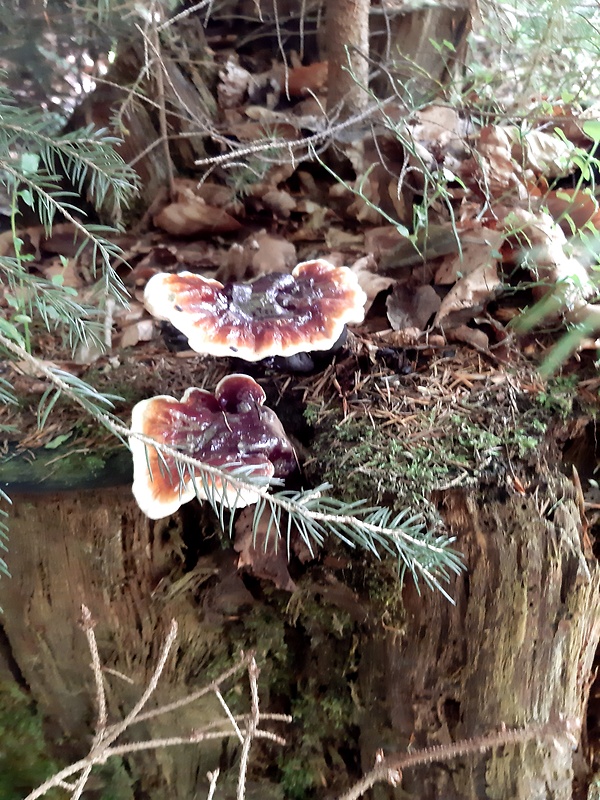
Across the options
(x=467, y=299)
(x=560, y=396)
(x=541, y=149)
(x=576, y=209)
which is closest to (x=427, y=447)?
(x=560, y=396)

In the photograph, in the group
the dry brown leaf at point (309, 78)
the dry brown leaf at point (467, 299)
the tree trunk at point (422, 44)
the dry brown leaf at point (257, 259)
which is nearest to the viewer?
the dry brown leaf at point (467, 299)

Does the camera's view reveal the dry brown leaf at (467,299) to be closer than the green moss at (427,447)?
No

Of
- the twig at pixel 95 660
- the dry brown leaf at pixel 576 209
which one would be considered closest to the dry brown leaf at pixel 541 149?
the dry brown leaf at pixel 576 209

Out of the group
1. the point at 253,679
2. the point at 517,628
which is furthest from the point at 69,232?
the point at 517,628

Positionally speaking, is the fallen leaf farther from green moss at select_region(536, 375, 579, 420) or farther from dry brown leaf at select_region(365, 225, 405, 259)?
green moss at select_region(536, 375, 579, 420)

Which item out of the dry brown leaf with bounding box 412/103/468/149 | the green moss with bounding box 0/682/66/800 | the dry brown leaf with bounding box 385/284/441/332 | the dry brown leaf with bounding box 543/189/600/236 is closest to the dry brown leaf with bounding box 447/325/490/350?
the dry brown leaf with bounding box 385/284/441/332

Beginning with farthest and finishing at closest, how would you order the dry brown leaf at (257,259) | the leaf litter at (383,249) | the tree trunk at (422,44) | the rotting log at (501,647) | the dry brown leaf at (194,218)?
the dry brown leaf at (194,218) → the tree trunk at (422,44) → the dry brown leaf at (257,259) → the leaf litter at (383,249) → the rotting log at (501,647)

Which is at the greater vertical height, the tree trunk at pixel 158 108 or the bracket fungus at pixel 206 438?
the tree trunk at pixel 158 108

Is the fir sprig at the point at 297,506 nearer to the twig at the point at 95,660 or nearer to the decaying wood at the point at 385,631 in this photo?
the decaying wood at the point at 385,631

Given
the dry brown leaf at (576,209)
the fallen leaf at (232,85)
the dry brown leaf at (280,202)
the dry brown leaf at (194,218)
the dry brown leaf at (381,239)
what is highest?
the dry brown leaf at (576,209)
